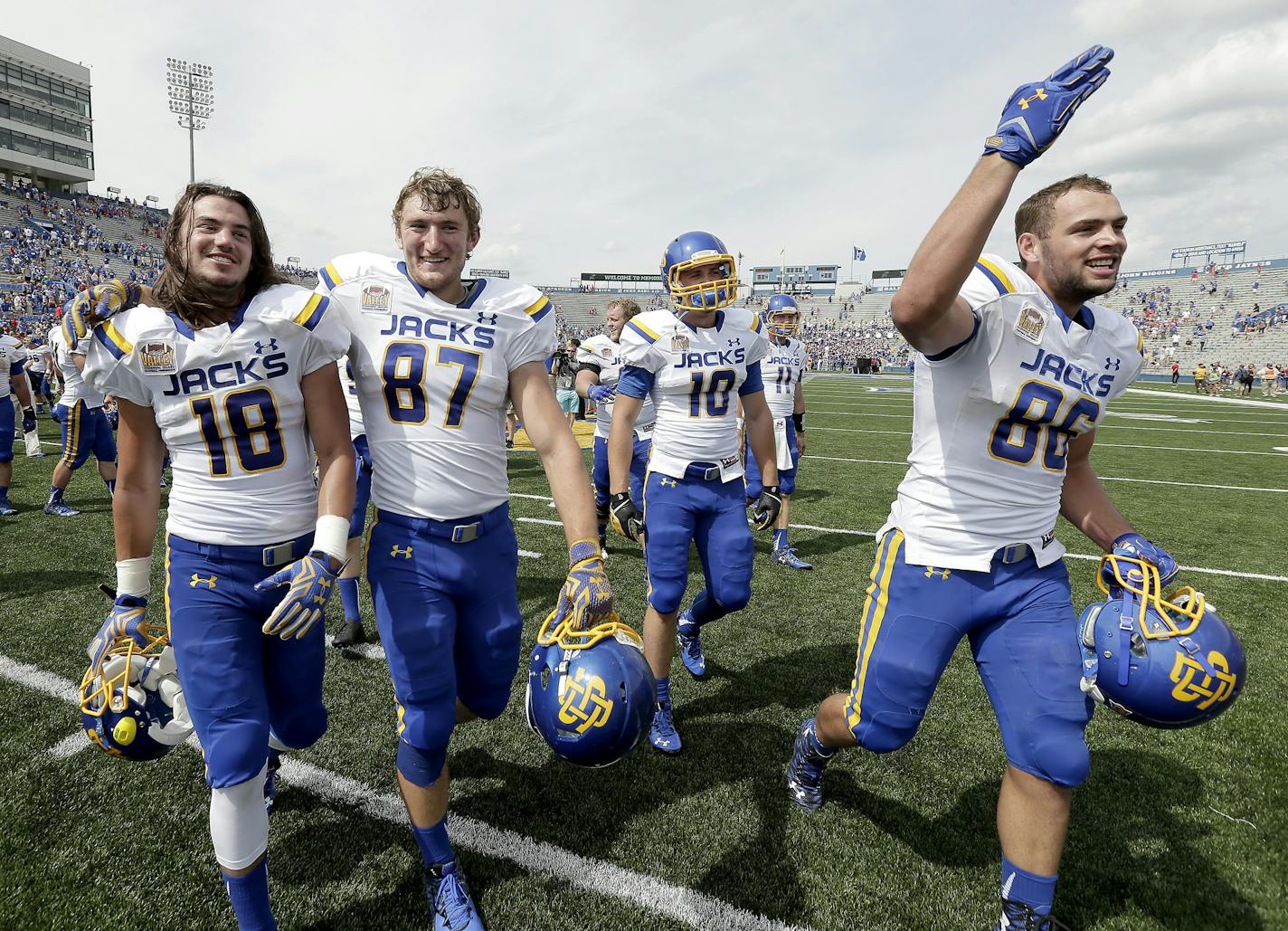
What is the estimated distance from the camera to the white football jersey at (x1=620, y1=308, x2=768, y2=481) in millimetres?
3623

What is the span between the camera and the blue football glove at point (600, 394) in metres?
6.61

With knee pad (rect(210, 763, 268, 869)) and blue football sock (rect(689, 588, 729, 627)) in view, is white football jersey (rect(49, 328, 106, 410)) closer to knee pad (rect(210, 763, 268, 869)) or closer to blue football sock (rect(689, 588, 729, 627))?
knee pad (rect(210, 763, 268, 869))

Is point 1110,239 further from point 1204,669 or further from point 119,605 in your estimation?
point 119,605

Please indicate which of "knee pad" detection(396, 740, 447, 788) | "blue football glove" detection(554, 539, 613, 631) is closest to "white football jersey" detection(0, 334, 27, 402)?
"knee pad" detection(396, 740, 447, 788)

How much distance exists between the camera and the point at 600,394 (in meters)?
6.65

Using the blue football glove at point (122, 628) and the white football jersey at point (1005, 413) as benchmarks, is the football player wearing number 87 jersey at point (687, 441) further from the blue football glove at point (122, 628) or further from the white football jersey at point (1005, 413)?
the blue football glove at point (122, 628)

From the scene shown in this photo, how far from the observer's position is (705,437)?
3605 millimetres

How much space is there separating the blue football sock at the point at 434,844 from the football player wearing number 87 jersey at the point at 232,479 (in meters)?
0.49

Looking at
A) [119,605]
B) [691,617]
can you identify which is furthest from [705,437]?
[119,605]

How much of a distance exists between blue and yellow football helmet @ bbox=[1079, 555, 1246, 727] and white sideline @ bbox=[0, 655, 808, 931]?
4.29 ft

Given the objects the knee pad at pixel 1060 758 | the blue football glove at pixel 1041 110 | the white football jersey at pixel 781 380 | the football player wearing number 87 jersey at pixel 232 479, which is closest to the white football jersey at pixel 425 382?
the football player wearing number 87 jersey at pixel 232 479

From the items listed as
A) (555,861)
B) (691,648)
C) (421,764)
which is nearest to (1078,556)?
(691,648)

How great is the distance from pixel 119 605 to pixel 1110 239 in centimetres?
329

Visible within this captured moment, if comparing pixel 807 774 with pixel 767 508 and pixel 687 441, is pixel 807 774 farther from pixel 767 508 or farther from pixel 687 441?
pixel 687 441
